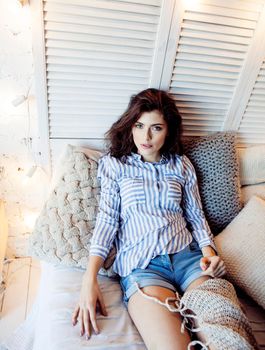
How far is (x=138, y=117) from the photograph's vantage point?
3.90 feet

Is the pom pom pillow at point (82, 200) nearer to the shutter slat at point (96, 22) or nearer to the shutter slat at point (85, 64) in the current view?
the shutter slat at point (85, 64)

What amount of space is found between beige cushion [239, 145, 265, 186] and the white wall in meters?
0.92

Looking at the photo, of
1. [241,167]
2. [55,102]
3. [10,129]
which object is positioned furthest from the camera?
[241,167]

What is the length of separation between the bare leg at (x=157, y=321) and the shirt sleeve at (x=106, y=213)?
198 mm

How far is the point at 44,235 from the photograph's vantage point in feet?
3.85

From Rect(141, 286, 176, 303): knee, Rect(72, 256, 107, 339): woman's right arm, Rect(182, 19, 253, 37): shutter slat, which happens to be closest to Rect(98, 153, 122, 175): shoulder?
Rect(72, 256, 107, 339): woman's right arm

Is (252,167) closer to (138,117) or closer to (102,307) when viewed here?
(138,117)

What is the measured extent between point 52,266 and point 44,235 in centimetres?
12

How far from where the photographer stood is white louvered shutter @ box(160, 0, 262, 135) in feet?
3.89

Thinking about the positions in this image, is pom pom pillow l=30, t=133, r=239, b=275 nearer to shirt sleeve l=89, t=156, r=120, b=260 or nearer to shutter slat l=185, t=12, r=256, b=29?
→ shirt sleeve l=89, t=156, r=120, b=260

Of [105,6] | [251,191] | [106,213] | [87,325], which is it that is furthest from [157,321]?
[105,6]

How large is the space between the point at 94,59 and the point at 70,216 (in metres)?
0.59

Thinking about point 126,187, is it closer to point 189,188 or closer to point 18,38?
point 189,188

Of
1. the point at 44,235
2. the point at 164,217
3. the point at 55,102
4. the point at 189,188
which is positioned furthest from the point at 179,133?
the point at 44,235
